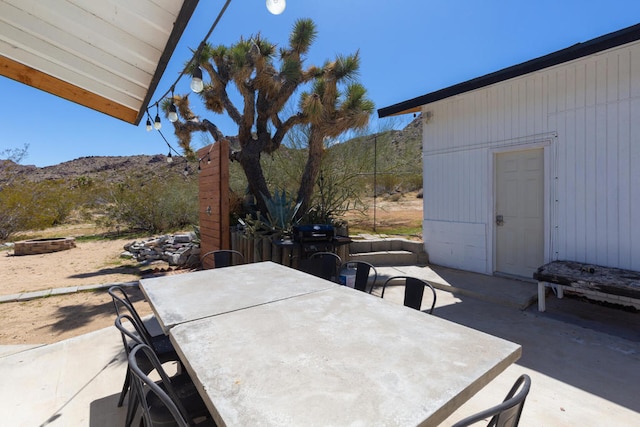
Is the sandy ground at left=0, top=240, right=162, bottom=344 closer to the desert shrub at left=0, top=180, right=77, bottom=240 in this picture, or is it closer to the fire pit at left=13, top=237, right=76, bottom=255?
the fire pit at left=13, top=237, right=76, bottom=255

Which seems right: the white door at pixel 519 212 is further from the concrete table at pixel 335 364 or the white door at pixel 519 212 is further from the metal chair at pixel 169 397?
the metal chair at pixel 169 397

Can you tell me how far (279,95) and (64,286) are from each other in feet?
17.3

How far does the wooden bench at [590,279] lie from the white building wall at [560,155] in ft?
1.36

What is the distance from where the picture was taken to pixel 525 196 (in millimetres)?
4809

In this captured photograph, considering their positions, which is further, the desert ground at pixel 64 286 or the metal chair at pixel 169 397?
the desert ground at pixel 64 286

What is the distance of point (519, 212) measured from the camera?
4.88 meters

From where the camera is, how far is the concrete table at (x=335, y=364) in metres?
0.90

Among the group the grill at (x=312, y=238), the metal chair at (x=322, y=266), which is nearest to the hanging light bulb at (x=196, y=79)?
the grill at (x=312, y=238)

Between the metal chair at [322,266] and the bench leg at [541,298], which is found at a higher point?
the metal chair at [322,266]

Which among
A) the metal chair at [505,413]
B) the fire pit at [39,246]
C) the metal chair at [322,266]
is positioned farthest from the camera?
the fire pit at [39,246]

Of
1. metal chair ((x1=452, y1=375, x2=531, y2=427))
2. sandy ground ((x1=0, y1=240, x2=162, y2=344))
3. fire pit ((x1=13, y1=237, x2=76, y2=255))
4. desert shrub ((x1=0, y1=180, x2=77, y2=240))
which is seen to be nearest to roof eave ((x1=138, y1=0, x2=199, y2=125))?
metal chair ((x1=452, y1=375, x2=531, y2=427))

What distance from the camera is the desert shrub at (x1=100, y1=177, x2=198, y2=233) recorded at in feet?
37.7

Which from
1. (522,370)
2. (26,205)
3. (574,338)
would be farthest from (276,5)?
(26,205)

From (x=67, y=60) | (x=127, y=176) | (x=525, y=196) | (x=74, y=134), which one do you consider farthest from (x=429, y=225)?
(x=74, y=134)
